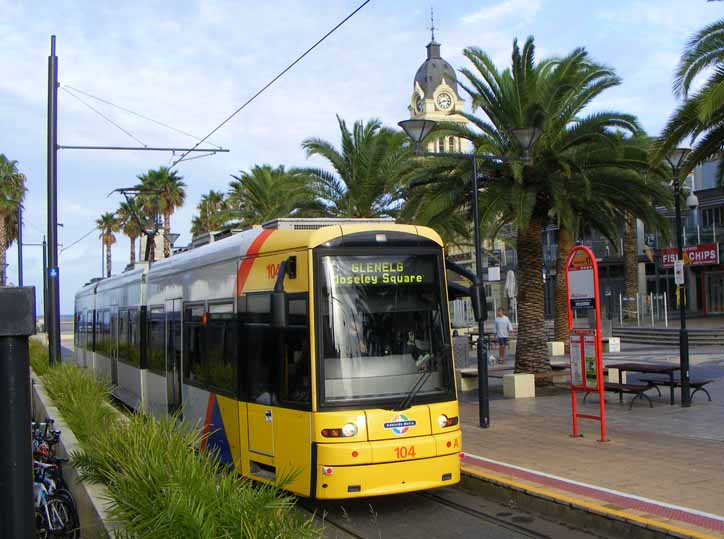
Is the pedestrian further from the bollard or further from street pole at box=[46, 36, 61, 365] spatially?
the bollard

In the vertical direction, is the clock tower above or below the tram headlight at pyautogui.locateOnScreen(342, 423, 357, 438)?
above

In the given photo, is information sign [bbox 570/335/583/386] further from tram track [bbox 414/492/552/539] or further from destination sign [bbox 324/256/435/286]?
destination sign [bbox 324/256/435/286]

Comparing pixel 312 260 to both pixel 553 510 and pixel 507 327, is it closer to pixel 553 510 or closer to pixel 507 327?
pixel 553 510

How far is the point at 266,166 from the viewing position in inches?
1460

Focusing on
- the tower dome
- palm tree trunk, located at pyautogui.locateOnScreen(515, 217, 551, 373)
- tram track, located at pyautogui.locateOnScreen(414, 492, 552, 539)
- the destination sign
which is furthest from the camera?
the tower dome

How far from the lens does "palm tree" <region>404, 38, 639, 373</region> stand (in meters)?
18.1

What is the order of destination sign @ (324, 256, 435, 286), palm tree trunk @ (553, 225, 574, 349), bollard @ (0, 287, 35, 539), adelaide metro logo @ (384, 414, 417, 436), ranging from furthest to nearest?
palm tree trunk @ (553, 225, 574, 349) → destination sign @ (324, 256, 435, 286) → adelaide metro logo @ (384, 414, 417, 436) → bollard @ (0, 287, 35, 539)

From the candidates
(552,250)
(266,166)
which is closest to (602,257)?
(552,250)

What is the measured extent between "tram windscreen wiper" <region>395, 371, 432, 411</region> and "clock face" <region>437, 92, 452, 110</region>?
93933 millimetres

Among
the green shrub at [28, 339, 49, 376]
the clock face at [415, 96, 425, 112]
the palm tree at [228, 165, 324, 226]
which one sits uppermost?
the clock face at [415, 96, 425, 112]

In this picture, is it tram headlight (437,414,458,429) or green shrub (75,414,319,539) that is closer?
green shrub (75,414,319,539)

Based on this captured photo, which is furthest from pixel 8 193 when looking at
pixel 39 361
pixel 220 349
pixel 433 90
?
pixel 433 90

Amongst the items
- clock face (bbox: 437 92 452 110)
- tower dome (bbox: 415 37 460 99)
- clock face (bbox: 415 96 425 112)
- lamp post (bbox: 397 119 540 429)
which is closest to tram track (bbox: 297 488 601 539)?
lamp post (bbox: 397 119 540 429)

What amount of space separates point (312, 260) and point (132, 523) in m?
4.00
